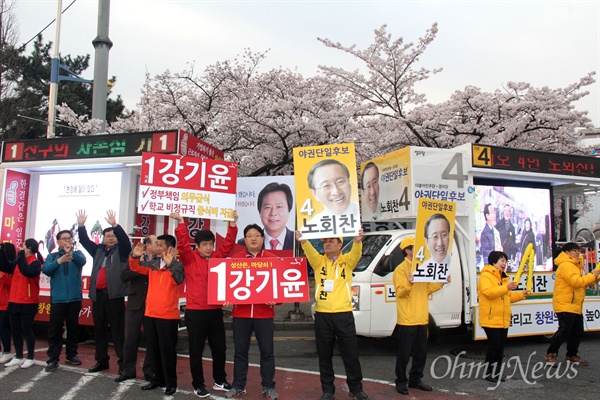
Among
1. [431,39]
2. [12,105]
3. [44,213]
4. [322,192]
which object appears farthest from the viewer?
[12,105]

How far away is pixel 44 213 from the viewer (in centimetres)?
792

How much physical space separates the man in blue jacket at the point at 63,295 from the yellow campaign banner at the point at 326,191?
3.15m

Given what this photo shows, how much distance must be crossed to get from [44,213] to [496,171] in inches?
287

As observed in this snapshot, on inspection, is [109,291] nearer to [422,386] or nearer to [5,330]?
[5,330]

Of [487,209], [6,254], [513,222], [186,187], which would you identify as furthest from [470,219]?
[6,254]

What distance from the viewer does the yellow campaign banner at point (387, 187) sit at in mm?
6957

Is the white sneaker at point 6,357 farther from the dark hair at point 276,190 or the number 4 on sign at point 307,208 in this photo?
the number 4 on sign at point 307,208

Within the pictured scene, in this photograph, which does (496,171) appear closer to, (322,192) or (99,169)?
(322,192)

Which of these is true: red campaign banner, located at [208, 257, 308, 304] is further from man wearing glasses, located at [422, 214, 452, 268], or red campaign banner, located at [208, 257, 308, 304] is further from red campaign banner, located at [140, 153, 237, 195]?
man wearing glasses, located at [422, 214, 452, 268]

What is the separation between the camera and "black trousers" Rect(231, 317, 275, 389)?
4.88 meters

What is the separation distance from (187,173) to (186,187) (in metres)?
0.17

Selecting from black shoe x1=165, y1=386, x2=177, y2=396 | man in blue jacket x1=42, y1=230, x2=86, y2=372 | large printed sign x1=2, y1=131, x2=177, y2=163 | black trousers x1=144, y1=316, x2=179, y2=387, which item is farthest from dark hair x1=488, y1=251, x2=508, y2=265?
man in blue jacket x1=42, y1=230, x2=86, y2=372

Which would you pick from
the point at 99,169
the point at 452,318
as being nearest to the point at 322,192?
the point at 452,318

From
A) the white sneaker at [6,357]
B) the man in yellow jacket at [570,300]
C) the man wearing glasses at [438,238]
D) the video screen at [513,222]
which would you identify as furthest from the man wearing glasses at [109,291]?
the man in yellow jacket at [570,300]
